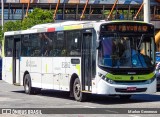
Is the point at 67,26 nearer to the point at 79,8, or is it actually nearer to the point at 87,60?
the point at 87,60

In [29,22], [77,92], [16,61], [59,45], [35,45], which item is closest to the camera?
[77,92]

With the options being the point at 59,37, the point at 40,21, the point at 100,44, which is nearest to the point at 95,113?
the point at 100,44

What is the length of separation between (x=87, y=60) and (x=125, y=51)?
144 centimetres

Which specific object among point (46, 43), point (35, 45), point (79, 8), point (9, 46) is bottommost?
point (9, 46)

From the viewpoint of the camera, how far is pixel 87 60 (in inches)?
737

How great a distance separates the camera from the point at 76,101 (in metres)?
19.5

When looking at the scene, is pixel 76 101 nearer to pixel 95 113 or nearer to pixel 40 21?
pixel 95 113

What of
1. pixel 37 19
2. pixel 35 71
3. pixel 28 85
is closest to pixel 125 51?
pixel 35 71

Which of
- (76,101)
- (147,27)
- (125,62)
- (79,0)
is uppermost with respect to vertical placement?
(79,0)

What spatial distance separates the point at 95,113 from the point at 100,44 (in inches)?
148

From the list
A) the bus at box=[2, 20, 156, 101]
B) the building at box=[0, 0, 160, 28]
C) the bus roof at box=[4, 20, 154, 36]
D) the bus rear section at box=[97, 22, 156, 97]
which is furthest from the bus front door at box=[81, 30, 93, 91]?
the building at box=[0, 0, 160, 28]

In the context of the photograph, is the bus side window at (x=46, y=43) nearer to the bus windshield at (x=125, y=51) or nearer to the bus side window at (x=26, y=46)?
the bus side window at (x=26, y=46)

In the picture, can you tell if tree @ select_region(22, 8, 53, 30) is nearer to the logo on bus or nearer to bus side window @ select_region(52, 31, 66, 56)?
bus side window @ select_region(52, 31, 66, 56)

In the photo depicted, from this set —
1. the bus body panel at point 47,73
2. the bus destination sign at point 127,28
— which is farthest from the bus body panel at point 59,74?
the bus destination sign at point 127,28
